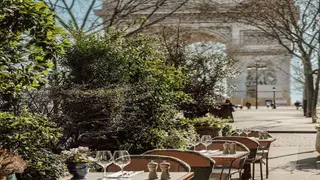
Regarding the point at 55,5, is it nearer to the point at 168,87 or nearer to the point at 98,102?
the point at 168,87

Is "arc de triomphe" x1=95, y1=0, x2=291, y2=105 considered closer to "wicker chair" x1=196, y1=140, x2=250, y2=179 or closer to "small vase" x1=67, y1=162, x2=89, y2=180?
"wicker chair" x1=196, y1=140, x2=250, y2=179

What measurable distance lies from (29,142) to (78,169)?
7.25 feet

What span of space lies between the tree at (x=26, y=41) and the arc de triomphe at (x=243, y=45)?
16079mm

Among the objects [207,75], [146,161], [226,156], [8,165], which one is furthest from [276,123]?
[8,165]

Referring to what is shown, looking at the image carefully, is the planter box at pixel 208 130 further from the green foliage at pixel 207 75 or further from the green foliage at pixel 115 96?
the green foliage at pixel 207 75

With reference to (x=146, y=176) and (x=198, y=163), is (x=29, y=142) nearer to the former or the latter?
(x=198, y=163)

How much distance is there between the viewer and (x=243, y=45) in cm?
4759

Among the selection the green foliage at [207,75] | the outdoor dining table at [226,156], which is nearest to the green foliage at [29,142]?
the outdoor dining table at [226,156]

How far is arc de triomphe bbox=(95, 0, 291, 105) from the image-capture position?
86.5 feet

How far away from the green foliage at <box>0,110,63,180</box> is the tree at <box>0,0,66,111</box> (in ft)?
3.24

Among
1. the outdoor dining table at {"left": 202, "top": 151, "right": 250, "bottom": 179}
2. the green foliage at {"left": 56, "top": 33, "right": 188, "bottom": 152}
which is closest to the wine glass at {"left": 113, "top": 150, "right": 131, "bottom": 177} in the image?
the outdoor dining table at {"left": 202, "top": 151, "right": 250, "bottom": 179}

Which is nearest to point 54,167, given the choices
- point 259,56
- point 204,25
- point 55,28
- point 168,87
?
point 55,28

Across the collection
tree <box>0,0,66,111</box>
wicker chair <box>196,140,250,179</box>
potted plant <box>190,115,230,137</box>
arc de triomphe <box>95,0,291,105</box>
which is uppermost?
arc de triomphe <box>95,0,291,105</box>

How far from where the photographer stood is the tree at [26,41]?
15.7 feet
